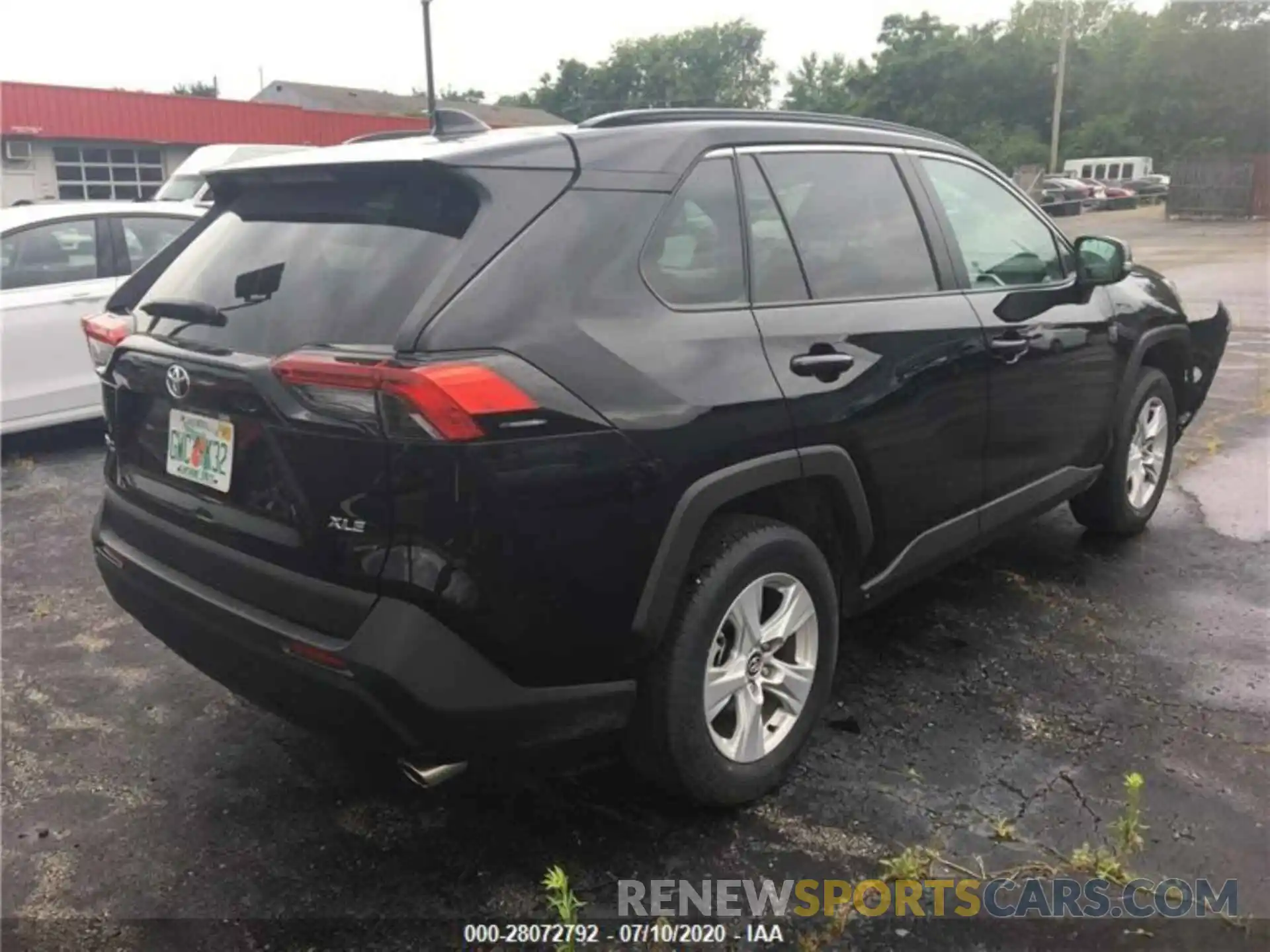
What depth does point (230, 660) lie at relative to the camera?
2.47m

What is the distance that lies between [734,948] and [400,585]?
1122 millimetres

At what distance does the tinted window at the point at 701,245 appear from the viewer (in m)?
2.54

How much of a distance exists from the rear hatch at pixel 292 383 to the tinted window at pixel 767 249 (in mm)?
634

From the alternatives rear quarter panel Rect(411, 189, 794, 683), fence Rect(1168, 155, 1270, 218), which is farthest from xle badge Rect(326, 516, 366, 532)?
fence Rect(1168, 155, 1270, 218)

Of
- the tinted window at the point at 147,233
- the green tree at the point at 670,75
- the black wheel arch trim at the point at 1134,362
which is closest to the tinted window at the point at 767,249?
the black wheel arch trim at the point at 1134,362

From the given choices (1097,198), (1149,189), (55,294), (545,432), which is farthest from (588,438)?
(1149,189)

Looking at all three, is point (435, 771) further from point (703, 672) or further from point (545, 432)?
point (545, 432)

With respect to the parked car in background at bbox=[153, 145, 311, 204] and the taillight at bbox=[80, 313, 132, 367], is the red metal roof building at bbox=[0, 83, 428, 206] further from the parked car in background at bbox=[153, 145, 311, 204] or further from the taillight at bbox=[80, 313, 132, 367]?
the taillight at bbox=[80, 313, 132, 367]

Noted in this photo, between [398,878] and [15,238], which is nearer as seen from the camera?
[398,878]

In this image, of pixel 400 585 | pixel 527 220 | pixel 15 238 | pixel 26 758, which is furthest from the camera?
pixel 15 238

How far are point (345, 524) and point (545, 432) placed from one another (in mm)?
471

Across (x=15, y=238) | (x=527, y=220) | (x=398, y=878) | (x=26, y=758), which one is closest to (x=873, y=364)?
(x=527, y=220)

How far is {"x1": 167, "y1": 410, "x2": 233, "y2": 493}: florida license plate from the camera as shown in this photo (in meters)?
2.43

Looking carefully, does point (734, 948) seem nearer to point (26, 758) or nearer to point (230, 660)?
point (230, 660)
